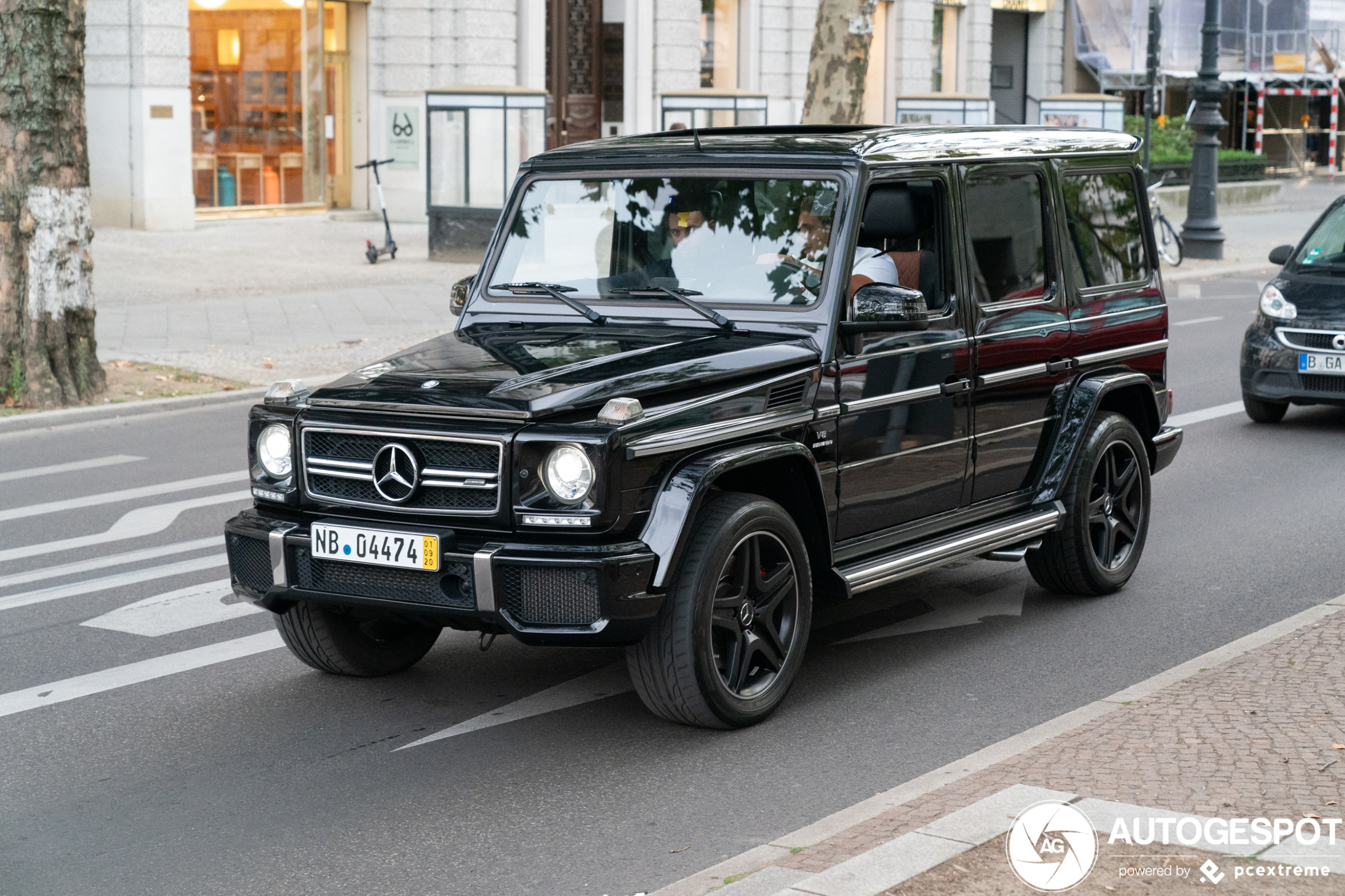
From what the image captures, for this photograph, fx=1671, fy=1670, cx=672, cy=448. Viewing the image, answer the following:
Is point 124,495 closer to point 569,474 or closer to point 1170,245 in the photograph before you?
point 569,474

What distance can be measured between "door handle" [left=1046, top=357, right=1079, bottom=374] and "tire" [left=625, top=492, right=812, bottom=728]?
1820 millimetres

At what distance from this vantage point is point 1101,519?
7430 mm

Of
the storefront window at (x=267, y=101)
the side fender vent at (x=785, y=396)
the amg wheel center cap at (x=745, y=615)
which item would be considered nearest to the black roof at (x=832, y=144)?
the side fender vent at (x=785, y=396)

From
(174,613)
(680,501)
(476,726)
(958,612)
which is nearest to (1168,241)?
(958,612)

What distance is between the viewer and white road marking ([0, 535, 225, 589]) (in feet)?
25.8

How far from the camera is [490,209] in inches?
946

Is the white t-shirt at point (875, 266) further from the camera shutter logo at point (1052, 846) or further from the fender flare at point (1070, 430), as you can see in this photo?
the camera shutter logo at point (1052, 846)

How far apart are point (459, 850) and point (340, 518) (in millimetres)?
1287

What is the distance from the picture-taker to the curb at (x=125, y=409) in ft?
41.0

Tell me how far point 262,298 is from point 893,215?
1471cm

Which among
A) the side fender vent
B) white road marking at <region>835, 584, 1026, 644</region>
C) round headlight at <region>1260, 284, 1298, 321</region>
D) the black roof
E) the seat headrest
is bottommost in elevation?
white road marking at <region>835, 584, 1026, 644</region>

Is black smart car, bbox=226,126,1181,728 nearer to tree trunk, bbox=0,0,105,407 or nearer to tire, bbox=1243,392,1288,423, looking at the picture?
tire, bbox=1243,392,1288,423

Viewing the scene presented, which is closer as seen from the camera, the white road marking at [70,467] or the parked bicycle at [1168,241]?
the white road marking at [70,467]

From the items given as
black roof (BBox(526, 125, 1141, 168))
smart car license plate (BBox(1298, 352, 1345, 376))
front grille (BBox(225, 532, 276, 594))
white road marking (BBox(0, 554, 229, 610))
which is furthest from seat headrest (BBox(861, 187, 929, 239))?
smart car license plate (BBox(1298, 352, 1345, 376))
